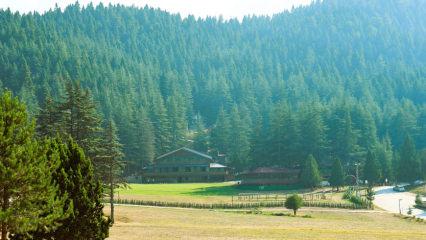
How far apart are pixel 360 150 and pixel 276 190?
996 inches

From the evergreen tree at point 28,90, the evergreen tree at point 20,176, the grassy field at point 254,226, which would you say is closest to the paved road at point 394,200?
the grassy field at point 254,226

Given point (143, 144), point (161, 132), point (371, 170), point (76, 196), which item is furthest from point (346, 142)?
point (76, 196)

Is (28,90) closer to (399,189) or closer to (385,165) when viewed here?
(385,165)

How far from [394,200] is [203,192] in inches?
1222

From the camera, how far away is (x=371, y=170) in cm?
10562

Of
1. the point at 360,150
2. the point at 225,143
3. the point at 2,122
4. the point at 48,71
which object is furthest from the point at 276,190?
the point at 48,71

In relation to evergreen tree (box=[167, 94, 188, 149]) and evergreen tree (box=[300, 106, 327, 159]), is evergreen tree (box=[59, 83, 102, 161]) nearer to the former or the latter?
evergreen tree (box=[300, 106, 327, 159])

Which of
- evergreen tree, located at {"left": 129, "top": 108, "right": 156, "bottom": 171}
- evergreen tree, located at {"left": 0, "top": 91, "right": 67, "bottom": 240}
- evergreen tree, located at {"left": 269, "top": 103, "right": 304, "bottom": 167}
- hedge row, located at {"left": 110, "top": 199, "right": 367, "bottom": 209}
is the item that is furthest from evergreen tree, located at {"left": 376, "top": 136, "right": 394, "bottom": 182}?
evergreen tree, located at {"left": 0, "top": 91, "right": 67, "bottom": 240}

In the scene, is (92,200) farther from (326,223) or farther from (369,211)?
(369,211)

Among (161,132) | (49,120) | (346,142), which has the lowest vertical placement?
(49,120)

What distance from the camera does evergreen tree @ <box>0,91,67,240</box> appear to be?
24203mm

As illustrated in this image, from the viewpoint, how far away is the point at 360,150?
122125 mm

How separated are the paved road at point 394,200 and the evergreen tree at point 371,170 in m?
2.09

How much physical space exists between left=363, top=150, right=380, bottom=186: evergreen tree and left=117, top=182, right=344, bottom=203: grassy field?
11.7 m
